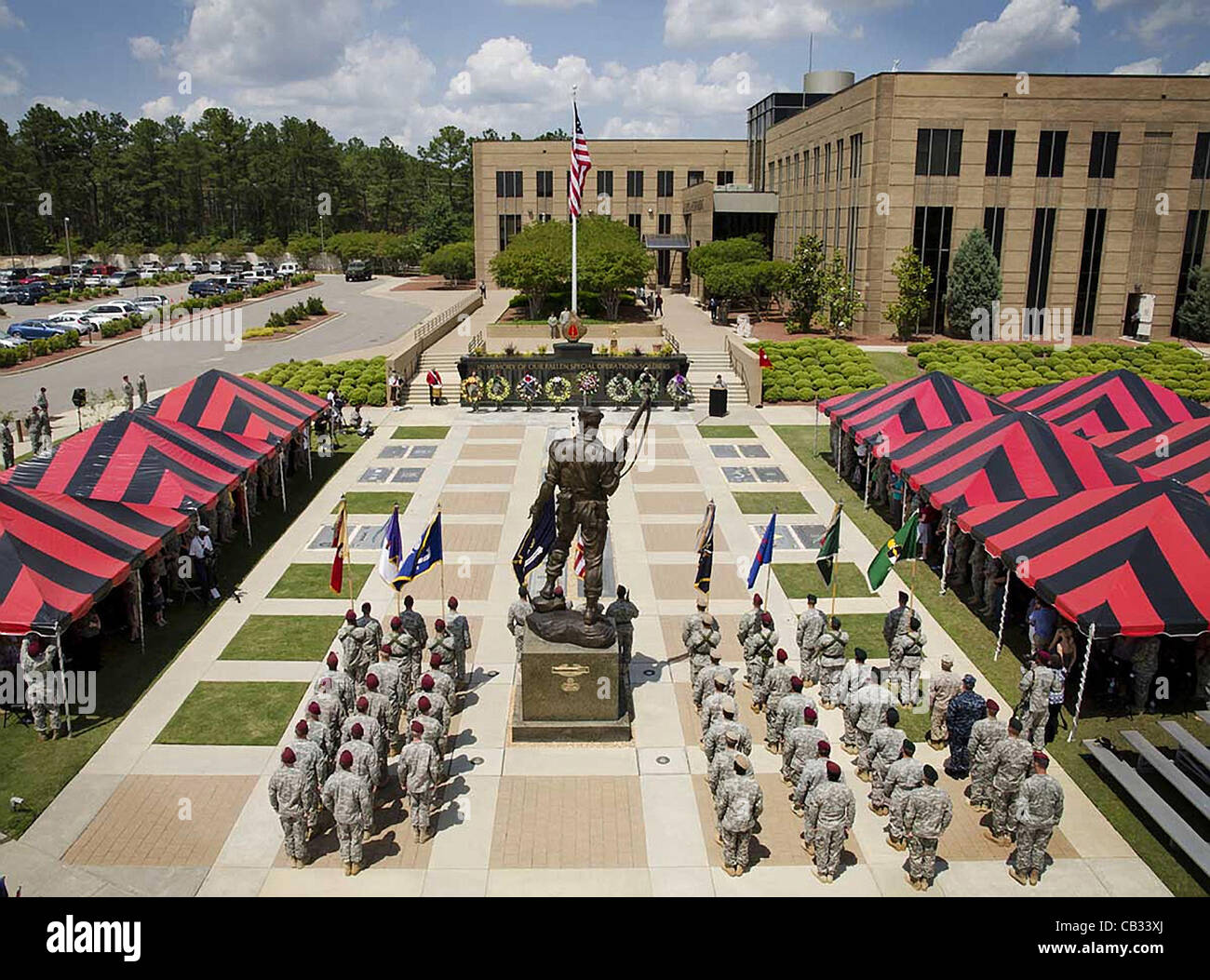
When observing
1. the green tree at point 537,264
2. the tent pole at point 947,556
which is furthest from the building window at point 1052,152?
the tent pole at point 947,556

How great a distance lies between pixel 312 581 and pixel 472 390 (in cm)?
1579

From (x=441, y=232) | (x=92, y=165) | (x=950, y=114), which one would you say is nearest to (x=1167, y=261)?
(x=950, y=114)

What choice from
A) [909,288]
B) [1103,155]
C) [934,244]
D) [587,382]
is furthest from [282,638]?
[1103,155]

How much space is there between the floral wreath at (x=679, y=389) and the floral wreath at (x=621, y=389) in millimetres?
1429

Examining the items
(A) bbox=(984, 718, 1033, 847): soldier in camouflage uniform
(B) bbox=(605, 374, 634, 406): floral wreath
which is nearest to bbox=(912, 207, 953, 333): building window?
(B) bbox=(605, 374, 634, 406): floral wreath

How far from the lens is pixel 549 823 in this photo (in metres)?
10.8

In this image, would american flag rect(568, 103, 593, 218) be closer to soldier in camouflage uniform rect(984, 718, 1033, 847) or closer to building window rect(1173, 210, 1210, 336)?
soldier in camouflage uniform rect(984, 718, 1033, 847)

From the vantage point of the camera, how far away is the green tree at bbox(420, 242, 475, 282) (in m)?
80.0

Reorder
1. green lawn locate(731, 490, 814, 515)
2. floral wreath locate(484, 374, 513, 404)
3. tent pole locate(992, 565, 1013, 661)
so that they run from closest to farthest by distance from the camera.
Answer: tent pole locate(992, 565, 1013, 661) → green lawn locate(731, 490, 814, 515) → floral wreath locate(484, 374, 513, 404)

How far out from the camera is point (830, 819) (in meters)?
9.67

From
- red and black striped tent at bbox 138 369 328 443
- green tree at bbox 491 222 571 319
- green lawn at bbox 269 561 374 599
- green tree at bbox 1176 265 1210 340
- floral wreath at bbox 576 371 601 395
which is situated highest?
green tree at bbox 491 222 571 319

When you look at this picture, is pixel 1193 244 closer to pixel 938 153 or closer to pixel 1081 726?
pixel 938 153

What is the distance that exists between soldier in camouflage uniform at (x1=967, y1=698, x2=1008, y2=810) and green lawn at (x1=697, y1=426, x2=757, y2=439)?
1915 centimetres
